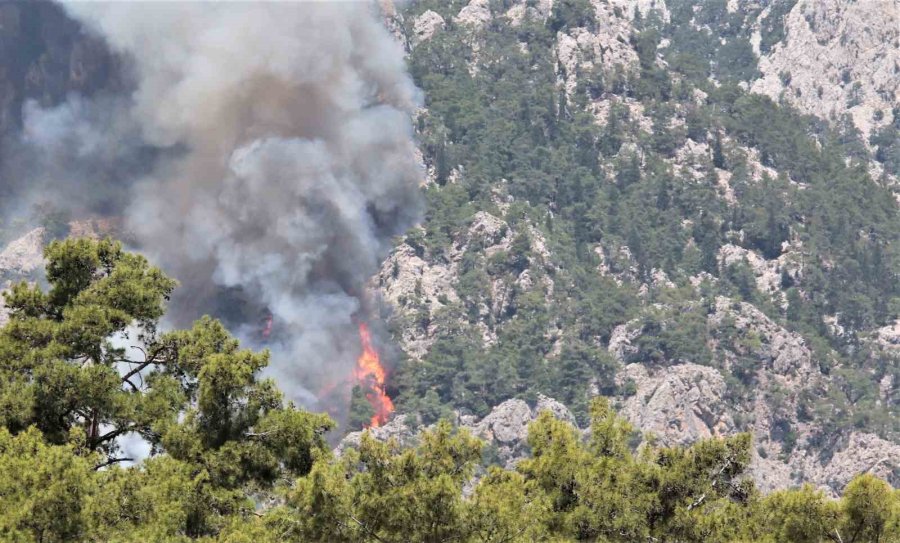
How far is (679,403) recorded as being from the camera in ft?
392

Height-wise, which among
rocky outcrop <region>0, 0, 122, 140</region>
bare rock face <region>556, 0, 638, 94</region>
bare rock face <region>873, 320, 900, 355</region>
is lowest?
bare rock face <region>873, 320, 900, 355</region>

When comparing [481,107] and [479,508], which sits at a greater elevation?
[481,107]

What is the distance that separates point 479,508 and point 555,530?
383 cm

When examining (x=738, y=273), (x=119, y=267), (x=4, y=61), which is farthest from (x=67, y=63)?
(x=119, y=267)

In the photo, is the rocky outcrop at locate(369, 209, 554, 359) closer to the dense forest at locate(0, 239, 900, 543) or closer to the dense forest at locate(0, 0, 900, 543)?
the dense forest at locate(0, 0, 900, 543)

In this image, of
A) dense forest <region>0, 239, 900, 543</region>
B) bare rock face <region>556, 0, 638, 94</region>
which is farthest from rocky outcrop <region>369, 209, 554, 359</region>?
dense forest <region>0, 239, 900, 543</region>

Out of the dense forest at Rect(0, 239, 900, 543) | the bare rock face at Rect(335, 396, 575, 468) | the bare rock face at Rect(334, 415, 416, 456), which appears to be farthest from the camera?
the bare rock face at Rect(335, 396, 575, 468)

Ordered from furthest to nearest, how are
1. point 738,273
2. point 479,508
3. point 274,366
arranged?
point 738,273, point 274,366, point 479,508

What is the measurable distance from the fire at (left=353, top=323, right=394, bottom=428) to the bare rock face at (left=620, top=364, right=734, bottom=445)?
55.4ft

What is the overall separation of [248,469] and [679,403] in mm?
89417

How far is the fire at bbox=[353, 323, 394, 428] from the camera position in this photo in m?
118

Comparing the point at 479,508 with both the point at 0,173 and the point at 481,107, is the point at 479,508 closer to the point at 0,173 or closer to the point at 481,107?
the point at 0,173

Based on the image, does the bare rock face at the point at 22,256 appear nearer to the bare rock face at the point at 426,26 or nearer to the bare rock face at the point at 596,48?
the bare rock face at the point at 426,26

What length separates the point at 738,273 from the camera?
137 metres
